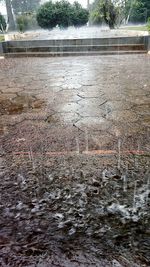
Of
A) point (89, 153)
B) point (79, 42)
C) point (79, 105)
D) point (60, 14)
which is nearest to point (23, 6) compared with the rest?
point (60, 14)

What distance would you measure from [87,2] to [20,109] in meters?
33.5

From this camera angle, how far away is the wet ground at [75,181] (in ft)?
3.34

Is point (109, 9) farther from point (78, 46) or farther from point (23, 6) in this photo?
point (23, 6)

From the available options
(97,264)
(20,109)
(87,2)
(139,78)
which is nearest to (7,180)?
(97,264)

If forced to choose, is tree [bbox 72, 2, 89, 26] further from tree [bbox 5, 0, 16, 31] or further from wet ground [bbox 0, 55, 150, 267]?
wet ground [bbox 0, 55, 150, 267]

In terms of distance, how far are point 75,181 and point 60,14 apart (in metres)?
20.8

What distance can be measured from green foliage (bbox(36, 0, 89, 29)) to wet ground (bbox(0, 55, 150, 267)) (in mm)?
18630

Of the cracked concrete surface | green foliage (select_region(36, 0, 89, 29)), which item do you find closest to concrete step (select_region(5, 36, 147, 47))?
the cracked concrete surface

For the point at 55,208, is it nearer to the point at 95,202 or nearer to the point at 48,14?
the point at 95,202

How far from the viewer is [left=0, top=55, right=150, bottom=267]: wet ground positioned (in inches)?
40.0

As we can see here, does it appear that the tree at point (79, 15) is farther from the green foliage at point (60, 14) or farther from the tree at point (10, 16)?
the tree at point (10, 16)

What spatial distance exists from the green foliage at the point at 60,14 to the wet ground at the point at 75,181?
61.1 ft

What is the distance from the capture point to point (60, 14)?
64.0ft

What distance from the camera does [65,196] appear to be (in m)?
1.34
